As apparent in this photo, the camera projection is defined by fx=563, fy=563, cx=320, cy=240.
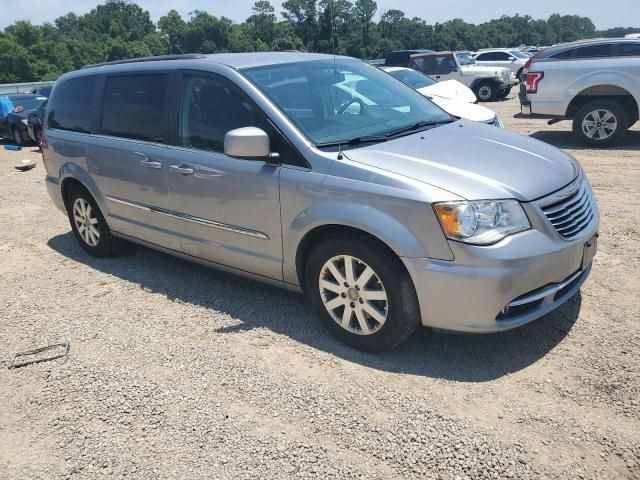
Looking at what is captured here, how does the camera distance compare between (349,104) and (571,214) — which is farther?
(349,104)

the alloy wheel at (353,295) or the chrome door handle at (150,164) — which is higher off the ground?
the chrome door handle at (150,164)

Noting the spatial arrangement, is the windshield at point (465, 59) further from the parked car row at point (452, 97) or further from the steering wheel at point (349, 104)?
the steering wheel at point (349, 104)

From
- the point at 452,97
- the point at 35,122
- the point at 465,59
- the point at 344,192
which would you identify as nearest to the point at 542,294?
the point at 344,192

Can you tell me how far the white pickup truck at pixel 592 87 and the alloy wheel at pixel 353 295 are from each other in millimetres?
7728

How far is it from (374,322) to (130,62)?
126 inches

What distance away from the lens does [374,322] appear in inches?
134

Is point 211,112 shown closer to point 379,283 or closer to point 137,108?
point 137,108

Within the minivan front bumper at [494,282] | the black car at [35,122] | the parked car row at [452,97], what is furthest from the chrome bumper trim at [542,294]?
the black car at [35,122]

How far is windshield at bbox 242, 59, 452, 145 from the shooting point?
12.1 ft

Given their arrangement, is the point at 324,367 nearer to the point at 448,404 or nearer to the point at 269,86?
the point at 448,404

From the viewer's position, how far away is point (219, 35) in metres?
73.9

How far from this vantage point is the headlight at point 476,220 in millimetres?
2965

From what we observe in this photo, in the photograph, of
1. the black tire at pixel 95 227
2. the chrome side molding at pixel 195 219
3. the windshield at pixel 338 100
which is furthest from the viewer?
the black tire at pixel 95 227

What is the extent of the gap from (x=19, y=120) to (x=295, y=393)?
47.4ft
